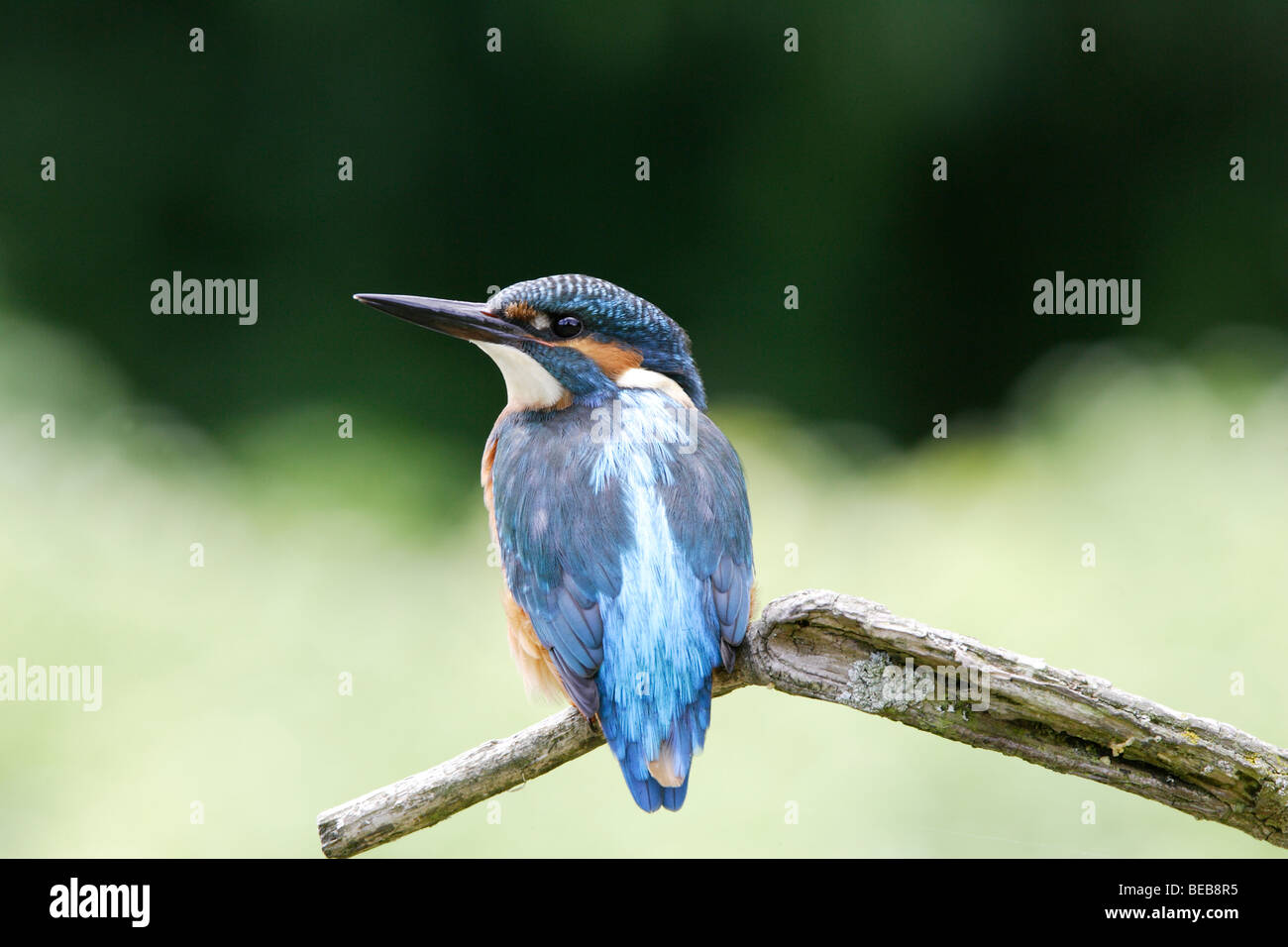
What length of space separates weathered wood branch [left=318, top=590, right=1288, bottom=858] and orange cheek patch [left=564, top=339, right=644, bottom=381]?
0.48 meters

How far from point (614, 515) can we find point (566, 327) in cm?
32

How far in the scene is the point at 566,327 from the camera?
187 centimetres

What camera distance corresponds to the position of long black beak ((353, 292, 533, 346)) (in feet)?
6.02

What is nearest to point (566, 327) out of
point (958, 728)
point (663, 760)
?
point (663, 760)

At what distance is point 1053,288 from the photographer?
3.79m

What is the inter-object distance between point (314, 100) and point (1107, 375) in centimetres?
245

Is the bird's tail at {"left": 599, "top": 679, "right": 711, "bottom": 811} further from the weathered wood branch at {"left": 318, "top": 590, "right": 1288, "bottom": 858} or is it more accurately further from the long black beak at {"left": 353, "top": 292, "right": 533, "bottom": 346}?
the long black beak at {"left": 353, "top": 292, "right": 533, "bottom": 346}

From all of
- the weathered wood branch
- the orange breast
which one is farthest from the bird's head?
the weathered wood branch

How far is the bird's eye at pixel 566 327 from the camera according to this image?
6.13 feet

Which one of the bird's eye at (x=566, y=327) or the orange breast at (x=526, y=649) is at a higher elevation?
the bird's eye at (x=566, y=327)

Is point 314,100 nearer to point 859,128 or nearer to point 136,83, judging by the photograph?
point 136,83

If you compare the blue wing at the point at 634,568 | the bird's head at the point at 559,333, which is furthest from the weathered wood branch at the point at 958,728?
the bird's head at the point at 559,333

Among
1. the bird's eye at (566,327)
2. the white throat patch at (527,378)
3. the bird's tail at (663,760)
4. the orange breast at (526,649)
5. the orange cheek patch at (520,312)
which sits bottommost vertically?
the bird's tail at (663,760)

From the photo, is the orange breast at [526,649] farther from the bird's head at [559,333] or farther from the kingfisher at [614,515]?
the bird's head at [559,333]
